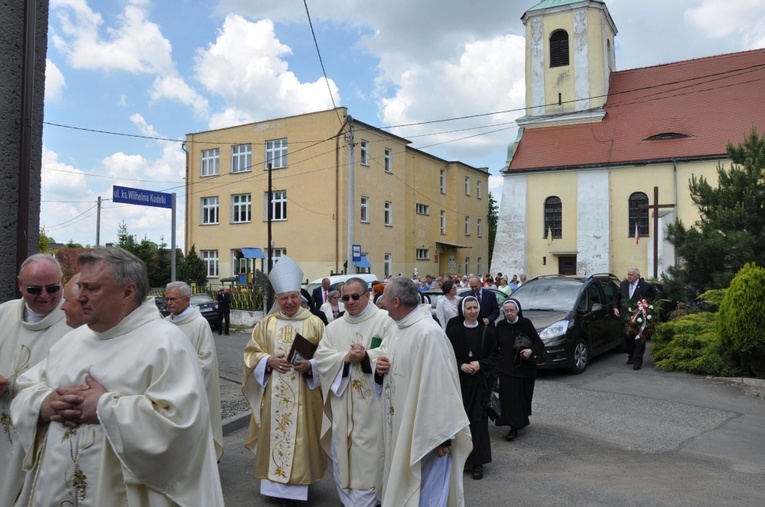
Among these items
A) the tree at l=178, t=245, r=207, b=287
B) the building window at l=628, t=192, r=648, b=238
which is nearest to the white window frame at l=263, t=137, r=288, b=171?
the tree at l=178, t=245, r=207, b=287

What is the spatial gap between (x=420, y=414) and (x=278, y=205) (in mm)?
30808

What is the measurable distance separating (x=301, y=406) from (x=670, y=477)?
362 centimetres

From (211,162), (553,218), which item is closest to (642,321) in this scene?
(553,218)

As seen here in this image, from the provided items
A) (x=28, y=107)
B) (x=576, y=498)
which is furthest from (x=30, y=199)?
(x=576, y=498)

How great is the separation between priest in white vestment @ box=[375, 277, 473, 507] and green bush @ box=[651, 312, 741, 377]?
8156mm

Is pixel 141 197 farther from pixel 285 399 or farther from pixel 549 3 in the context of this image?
pixel 549 3

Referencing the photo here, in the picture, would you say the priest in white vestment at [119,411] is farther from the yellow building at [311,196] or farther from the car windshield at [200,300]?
the yellow building at [311,196]

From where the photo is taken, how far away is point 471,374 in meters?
6.02

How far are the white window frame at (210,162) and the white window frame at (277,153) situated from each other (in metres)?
3.79

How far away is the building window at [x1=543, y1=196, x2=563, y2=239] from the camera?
109 ft

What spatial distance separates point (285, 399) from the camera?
540 centimetres

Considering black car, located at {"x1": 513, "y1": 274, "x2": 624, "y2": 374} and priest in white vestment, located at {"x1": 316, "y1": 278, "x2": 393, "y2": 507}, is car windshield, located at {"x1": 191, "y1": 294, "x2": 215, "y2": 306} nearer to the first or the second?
black car, located at {"x1": 513, "y1": 274, "x2": 624, "y2": 374}

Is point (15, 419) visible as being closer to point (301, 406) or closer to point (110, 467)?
point (110, 467)

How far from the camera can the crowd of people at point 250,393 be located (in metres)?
2.53
